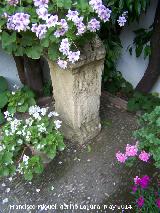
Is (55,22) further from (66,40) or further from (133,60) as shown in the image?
(133,60)

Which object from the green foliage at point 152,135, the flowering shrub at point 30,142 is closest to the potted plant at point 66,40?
the flowering shrub at point 30,142

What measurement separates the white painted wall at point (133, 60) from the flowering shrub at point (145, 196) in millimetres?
1436

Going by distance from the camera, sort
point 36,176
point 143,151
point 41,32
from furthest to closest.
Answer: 1. point 36,176
2. point 143,151
3. point 41,32

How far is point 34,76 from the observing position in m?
3.71

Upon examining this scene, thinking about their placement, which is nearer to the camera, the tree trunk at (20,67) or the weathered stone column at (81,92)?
the weathered stone column at (81,92)

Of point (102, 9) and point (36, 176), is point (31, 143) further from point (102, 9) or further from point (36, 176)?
point (102, 9)

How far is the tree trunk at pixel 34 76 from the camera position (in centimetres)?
360

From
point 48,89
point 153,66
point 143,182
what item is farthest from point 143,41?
point 143,182

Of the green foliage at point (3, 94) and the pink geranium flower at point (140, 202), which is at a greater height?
the green foliage at point (3, 94)

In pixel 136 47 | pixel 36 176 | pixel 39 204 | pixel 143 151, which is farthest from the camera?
pixel 136 47

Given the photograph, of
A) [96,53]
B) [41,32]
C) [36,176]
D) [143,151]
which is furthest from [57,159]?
→ [41,32]

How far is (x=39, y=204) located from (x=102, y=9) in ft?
5.28

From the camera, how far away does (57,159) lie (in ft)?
9.64

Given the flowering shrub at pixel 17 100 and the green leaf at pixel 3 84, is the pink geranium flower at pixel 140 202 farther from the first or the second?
the green leaf at pixel 3 84
